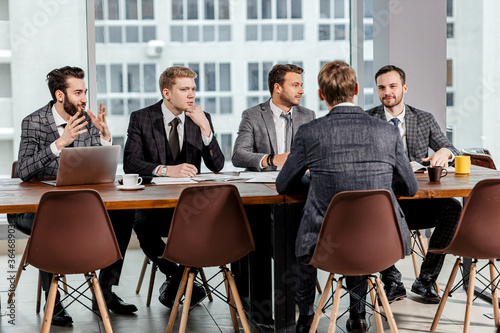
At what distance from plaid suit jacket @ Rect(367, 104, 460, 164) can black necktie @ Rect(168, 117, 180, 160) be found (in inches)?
53.0

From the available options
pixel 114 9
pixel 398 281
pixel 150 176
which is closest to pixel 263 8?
pixel 114 9

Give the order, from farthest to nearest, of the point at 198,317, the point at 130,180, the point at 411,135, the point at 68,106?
1. the point at 411,135
2. the point at 68,106
3. the point at 198,317
4. the point at 130,180

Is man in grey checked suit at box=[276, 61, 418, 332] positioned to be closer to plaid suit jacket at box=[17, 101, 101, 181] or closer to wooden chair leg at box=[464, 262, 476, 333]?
wooden chair leg at box=[464, 262, 476, 333]

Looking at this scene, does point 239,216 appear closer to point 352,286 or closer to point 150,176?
point 352,286

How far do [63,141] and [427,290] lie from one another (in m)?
2.26

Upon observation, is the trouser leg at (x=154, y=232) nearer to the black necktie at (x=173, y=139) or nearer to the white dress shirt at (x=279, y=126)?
the black necktie at (x=173, y=139)

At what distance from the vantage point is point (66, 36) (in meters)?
5.26

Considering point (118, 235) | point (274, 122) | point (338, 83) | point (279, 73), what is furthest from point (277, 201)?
point (279, 73)

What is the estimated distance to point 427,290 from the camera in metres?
3.79

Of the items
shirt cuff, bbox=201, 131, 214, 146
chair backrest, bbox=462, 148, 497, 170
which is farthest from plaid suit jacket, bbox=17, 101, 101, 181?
chair backrest, bbox=462, 148, 497, 170

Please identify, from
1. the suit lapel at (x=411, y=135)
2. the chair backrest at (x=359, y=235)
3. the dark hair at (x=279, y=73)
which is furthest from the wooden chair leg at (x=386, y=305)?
the dark hair at (x=279, y=73)

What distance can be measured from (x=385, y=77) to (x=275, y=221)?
5.31 feet

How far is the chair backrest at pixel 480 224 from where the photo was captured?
2.89 metres

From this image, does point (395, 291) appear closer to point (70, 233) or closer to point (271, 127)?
point (271, 127)
